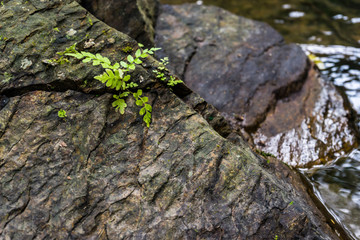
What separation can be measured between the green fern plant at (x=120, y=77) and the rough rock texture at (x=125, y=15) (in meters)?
1.24

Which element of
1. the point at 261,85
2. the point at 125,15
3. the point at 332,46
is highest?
the point at 125,15

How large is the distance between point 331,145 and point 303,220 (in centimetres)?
223

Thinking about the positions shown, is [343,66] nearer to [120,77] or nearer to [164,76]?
[164,76]

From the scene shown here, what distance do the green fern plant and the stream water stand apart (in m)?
2.48

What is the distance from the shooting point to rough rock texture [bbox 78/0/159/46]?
4.10 meters

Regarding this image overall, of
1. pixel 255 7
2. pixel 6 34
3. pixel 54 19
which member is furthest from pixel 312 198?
pixel 255 7

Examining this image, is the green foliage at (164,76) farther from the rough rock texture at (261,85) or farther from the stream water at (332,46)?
the stream water at (332,46)

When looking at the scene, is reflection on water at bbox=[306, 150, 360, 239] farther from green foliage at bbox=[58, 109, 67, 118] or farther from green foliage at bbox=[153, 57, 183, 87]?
green foliage at bbox=[58, 109, 67, 118]

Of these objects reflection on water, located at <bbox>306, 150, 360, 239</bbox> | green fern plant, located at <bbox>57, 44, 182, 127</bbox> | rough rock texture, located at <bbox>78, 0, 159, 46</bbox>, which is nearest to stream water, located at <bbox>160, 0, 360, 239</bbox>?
reflection on water, located at <bbox>306, 150, 360, 239</bbox>

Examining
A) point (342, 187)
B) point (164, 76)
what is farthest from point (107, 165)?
point (342, 187)

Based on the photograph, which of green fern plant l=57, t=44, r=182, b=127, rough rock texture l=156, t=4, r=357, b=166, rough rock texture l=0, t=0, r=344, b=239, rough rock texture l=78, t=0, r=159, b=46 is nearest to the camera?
rough rock texture l=0, t=0, r=344, b=239

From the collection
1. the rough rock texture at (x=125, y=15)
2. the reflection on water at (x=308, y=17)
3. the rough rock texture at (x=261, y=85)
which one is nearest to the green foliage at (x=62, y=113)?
the rough rock texture at (x=125, y=15)

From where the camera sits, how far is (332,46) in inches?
271

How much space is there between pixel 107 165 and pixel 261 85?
3.04m
